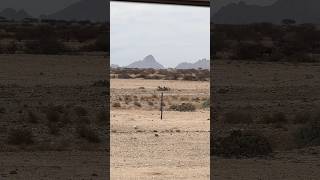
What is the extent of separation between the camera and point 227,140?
399 inches

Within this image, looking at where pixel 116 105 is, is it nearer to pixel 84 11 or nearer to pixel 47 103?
pixel 47 103

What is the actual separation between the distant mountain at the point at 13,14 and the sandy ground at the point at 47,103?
68.6 inches

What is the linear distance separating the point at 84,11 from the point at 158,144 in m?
3.54

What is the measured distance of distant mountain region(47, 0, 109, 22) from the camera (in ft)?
34.1

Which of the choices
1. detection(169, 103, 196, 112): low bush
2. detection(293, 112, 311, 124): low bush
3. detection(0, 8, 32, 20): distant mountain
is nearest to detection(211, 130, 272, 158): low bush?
detection(293, 112, 311, 124): low bush

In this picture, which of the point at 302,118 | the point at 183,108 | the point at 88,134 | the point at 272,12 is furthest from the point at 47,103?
the point at 183,108

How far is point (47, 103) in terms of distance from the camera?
503 inches

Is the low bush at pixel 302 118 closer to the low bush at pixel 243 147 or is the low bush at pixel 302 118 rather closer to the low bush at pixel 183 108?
the low bush at pixel 243 147

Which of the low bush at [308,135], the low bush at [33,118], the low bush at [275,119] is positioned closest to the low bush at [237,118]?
the low bush at [275,119]

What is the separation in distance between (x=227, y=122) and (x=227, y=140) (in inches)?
101

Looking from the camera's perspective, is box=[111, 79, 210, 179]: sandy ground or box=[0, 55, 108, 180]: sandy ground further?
box=[111, 79, 210, 179]: sandy ground

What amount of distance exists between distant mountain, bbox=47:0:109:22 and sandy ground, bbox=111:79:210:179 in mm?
2518

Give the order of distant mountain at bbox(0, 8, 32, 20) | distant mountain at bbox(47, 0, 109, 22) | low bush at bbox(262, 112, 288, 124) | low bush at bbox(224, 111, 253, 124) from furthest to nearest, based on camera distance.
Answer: low bush at bbox(224, 111, 253, 124) → low bush at bbox(262, 112, 288, 124) → distant mountain at bbox(0, 8, 32, 20) → distant mountain at bbox(47, 0, 109, 22)

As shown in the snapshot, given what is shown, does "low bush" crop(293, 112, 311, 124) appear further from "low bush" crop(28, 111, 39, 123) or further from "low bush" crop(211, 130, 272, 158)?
"low bush" crop(28, 111, 39, 123)
